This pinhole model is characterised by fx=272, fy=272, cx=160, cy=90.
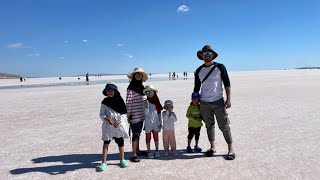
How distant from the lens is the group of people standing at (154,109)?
492 centimetres

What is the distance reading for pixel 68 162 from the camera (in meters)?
5.32

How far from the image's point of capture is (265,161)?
16.2 feet

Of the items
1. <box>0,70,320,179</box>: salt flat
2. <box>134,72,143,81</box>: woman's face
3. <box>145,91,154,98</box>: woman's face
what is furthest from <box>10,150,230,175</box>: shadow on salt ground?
<box>134,72,143,81</box>: woman's face

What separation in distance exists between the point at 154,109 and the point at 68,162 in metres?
1.98

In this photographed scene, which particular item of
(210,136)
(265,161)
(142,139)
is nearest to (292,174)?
(265,161)

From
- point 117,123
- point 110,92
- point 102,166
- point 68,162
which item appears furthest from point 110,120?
point 68,162

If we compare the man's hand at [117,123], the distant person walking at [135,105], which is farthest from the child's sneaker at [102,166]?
the man's hand at [117,123]

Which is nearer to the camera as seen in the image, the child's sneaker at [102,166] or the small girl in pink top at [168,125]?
the child's sneaker at [102,166]

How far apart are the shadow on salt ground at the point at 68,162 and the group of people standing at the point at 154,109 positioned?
45 cm

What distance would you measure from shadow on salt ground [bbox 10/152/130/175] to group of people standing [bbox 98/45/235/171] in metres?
0.45

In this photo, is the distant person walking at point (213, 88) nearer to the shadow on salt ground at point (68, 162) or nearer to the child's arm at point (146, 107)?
the child's arm at point (146, 107)

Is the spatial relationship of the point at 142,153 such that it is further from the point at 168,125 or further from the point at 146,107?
the point at 146,107

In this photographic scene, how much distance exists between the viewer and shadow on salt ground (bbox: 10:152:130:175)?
16.2ft

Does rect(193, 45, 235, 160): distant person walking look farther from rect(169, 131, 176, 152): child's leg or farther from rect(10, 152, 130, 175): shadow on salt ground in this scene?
rect(10, 152, 130, 175): shadow on salt ground
